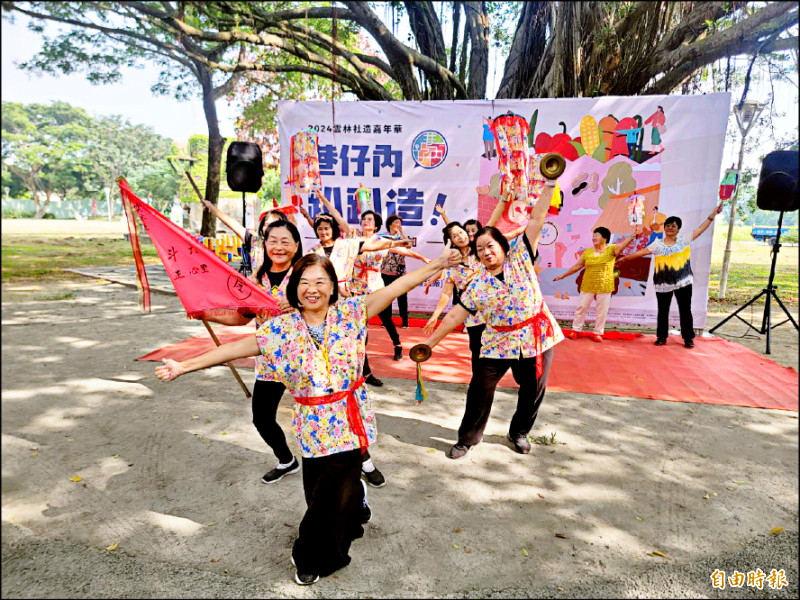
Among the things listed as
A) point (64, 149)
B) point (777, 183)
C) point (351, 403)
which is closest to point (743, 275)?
point (777, 183)

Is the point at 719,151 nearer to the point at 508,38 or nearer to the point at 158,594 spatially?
the point at 508,38

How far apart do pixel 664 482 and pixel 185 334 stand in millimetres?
5598

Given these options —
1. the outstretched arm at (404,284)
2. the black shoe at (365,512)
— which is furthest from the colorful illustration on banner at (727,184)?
the black shoe at (365,512)

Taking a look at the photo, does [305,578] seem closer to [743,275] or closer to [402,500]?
[402,500]

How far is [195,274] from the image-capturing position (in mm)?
2900

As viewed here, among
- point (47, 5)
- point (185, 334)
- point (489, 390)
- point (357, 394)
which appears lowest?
point (185, 334)

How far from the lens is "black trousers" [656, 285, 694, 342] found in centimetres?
622

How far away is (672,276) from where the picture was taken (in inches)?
249

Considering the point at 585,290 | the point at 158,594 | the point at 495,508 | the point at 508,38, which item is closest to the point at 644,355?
the point at 585,290

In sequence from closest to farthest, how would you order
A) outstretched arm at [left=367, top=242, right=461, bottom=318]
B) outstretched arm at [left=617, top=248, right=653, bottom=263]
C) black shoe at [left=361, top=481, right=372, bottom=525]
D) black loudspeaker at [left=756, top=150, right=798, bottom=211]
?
1. outstretched arm at [left=367, top=242, right=461, bottom=318]
2. black shoe at [left=361, top=481, right=372, bottom=525]
3. black loudspeaker at [left=756, top=150, right=798, bottom=211]
4. outstretched arm at [left=617, top=248, right=653, bottom=263]

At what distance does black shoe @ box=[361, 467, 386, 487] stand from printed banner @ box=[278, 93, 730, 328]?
385 centimetres

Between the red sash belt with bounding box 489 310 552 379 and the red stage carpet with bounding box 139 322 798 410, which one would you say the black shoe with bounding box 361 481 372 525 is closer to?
the red sash belt with bounding box 489 310 552 379

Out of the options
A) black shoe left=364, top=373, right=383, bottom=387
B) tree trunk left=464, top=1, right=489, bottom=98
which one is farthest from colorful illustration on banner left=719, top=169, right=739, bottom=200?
black shoe left=364, top=373, right=383, bottom=387

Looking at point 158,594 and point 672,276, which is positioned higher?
point 672,276
